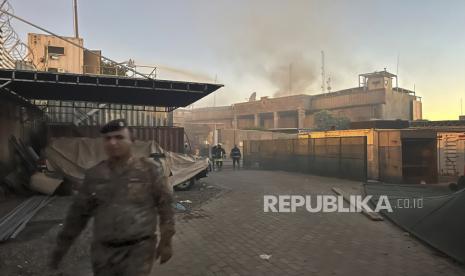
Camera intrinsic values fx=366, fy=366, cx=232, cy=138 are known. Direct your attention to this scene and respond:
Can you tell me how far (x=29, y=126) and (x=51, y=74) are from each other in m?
5.58

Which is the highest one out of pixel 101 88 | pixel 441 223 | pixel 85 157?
pixel 101 88

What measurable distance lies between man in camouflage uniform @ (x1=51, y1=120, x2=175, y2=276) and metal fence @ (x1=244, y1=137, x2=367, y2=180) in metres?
14.9

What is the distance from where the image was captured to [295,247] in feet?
21.4

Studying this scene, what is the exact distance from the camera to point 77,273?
5059 mm

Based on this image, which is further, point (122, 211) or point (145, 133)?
point (145, 133)

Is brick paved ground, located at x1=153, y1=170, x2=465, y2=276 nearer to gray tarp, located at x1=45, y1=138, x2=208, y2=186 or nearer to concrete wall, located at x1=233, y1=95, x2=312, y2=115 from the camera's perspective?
gray tarp, located at x1=45, y1=138, x2=208, y2=186

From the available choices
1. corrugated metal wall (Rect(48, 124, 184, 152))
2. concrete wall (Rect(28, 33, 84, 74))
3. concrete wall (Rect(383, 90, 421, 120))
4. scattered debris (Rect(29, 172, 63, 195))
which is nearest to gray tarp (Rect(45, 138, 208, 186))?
scattered debris (Rect(29, 172, 63, 195))

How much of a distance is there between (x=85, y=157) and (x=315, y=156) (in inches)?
490

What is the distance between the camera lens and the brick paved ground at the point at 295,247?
5375 millimetres

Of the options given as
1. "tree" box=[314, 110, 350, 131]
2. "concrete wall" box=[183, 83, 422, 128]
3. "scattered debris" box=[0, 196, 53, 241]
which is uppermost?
"concrete wall" box=[183, 83, 422, 128]

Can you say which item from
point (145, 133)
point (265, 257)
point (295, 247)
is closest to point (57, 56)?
point (145, 133)

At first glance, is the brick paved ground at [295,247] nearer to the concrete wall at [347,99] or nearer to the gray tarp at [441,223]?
the gray tarp at [441,223]

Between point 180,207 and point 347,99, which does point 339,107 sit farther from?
point 180,207

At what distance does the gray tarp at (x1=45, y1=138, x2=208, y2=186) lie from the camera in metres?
11.6
